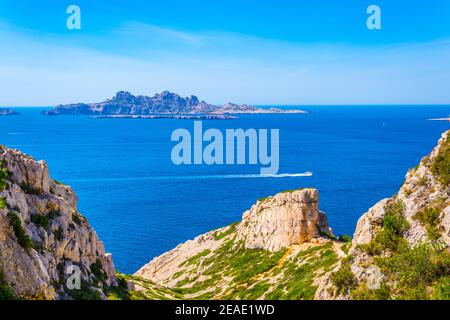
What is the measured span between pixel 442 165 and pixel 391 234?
248 inches

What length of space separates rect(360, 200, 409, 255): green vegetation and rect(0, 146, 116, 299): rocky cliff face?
1869 cm

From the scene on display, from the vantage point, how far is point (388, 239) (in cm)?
2720

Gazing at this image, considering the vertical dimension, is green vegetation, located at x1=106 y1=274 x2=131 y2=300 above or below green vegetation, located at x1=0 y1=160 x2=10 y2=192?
below

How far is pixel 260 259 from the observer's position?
5725 cm

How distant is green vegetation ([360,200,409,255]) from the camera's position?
2669 centimetres

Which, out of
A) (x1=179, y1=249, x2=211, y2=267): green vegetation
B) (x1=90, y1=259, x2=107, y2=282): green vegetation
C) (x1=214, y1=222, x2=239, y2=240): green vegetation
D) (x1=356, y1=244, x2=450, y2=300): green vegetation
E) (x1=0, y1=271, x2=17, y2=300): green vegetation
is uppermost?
(x1=0, y1=271, x2=17, y2=300): green vegetation

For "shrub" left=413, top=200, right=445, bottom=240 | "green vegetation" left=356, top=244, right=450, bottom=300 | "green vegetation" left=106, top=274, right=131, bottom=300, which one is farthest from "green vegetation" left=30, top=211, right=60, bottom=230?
"shrub" left=413, top=200, right=445, bottom=240

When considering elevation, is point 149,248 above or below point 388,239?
below

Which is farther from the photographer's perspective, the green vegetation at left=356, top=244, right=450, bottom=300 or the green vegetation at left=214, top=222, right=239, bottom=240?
the green vegetation at left=214, top=222, right=239, bottom=240

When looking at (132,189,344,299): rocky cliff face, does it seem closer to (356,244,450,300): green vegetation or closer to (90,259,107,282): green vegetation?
(90,259,107,282): green vegetation
